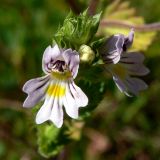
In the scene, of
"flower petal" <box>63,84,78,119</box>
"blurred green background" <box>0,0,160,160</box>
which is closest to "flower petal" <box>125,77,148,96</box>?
"flower petal" <box>63,84,78,119</box>

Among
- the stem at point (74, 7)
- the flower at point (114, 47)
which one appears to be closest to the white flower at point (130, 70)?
the flower at point (114, 47)

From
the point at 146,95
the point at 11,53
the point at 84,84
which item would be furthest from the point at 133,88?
the point at 11,53

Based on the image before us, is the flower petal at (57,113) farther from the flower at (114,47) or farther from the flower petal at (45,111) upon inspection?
the flower at (114,47)

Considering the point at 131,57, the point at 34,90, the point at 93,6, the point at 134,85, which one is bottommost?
the point at 134,85

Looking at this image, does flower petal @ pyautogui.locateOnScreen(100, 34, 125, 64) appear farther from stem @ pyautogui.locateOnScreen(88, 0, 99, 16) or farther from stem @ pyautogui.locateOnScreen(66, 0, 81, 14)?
stem @ pyautogui.locateOnScreen(66, 0, 81, 14)

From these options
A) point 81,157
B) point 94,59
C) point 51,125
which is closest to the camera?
point 94,59

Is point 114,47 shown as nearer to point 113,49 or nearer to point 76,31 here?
point 113,49

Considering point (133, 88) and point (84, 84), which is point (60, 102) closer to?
point (84, 84)

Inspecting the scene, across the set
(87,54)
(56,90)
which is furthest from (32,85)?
(87,54)

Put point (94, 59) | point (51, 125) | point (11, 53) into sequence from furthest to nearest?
1. point (11, 53)
2. point (51, 125)
3. point (94, 59)
